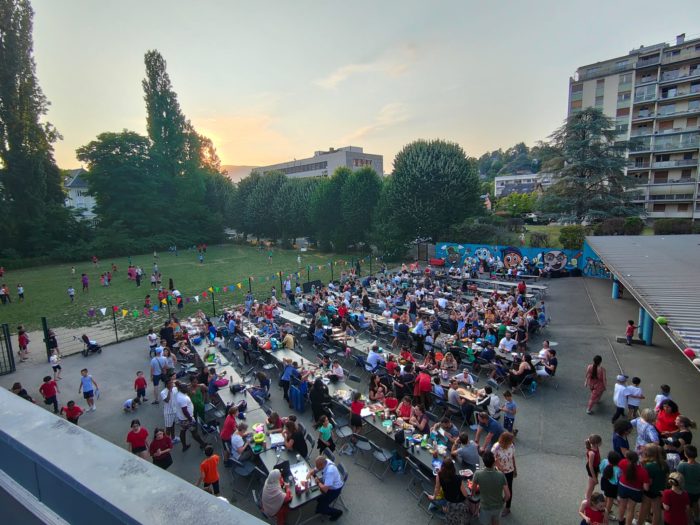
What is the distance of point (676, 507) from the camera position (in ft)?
20.2

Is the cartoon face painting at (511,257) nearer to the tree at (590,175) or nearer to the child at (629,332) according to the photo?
the tree at (590,175)

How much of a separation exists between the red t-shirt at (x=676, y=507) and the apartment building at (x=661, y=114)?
5431 cm

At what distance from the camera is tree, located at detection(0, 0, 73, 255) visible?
41.8 m

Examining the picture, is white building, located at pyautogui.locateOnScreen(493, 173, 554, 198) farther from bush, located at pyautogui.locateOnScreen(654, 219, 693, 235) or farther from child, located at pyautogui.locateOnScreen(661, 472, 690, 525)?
child, located at pyautogui.locateOnScreen(661, 472, 690, 525)

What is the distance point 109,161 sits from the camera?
55438 mm

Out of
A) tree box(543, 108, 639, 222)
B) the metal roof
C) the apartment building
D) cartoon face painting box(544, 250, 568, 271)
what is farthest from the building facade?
the metal roof

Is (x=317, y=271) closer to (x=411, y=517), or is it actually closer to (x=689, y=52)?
(x=411, y=517)

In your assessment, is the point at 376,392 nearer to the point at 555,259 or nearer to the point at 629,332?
the point at 629,332

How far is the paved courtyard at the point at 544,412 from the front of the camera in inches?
302

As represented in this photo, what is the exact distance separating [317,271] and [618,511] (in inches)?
1165

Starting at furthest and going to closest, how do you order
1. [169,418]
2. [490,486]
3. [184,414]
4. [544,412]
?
[544,412]
[169,418]
[184,414]
[490,486]

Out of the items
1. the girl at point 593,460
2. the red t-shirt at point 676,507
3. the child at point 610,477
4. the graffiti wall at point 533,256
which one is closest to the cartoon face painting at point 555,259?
the graffiti wall at point 533,256

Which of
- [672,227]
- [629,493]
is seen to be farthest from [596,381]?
[672,227]

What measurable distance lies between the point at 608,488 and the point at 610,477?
0.73 feet
